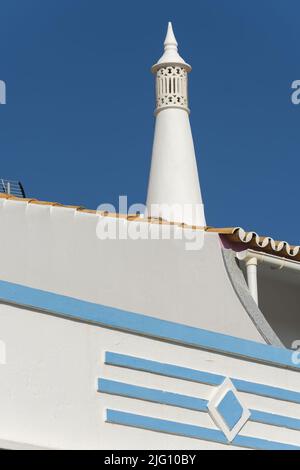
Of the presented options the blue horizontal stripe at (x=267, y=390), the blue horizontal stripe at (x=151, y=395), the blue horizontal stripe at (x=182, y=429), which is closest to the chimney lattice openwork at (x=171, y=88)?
the blue horizontal stripe at (x=267, y=390)

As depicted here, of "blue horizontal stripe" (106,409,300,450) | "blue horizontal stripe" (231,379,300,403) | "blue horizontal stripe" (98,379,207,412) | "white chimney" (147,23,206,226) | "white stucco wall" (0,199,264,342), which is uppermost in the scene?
"white chimney" (147,23,206,226)

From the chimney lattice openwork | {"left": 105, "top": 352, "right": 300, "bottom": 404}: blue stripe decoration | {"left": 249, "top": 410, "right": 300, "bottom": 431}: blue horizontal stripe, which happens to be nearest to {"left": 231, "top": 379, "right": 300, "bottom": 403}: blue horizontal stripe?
{"left": 105, "top": 352, "right": 300, "bottom": 404}: blue stripe decoration

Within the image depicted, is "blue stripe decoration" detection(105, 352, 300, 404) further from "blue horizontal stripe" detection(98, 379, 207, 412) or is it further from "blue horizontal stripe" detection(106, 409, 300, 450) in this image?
"blue horizontal stripe" detection(106, 409, 300, 450)

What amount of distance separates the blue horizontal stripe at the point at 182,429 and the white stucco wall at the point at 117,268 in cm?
193

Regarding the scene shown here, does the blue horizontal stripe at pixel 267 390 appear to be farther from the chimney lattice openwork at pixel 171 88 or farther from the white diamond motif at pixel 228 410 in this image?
the chimney lattice openwork at pixel 171 88

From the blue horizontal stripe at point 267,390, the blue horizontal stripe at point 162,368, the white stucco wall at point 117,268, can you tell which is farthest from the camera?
the white stucco wall at point 117,268

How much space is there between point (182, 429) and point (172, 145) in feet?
35.3

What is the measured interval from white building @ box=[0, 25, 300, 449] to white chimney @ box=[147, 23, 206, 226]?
5336 millimetres

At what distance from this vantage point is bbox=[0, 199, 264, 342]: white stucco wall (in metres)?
14.4

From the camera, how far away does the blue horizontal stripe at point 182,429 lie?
12016 mm

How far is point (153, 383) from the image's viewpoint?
12.3m

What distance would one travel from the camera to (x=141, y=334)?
40.4 ft
